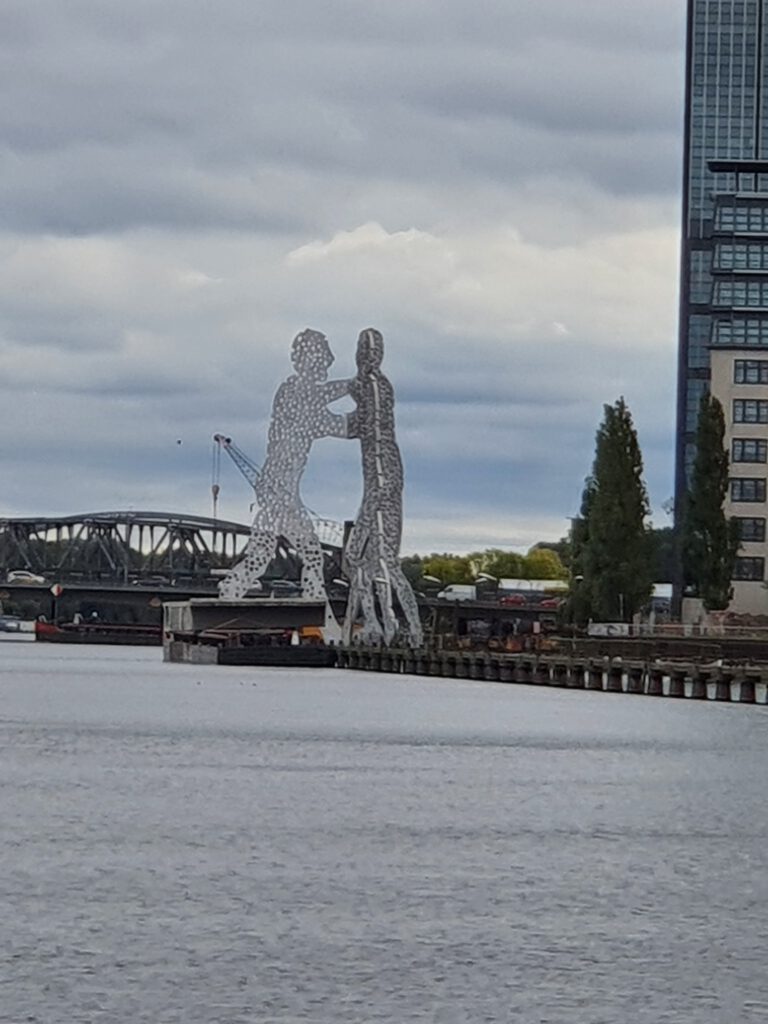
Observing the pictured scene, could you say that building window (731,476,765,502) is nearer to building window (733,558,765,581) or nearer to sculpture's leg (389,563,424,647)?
building window (733,558,765,581)

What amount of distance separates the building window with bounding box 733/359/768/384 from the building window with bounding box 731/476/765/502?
16.0 feet

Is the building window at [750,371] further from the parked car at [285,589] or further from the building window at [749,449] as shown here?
the parked car at [285,589]

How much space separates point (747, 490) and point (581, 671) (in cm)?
2706

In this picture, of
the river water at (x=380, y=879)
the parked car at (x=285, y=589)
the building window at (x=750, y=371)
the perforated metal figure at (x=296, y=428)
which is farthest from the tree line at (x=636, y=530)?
the parked car at (x=285, y=589)

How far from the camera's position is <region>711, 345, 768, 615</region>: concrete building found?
119125 millimetres

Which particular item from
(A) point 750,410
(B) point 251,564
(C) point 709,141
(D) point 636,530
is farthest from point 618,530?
(C) point 709,141

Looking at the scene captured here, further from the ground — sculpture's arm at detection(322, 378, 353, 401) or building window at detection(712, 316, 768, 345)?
building window at detection(712, 316, 768, 345)

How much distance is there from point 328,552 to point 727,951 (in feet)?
534

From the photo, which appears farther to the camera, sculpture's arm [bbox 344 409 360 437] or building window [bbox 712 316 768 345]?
building window [bbox 712 316 768 345]

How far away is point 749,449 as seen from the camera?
120 m

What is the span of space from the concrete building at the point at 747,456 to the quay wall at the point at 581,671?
1450cm

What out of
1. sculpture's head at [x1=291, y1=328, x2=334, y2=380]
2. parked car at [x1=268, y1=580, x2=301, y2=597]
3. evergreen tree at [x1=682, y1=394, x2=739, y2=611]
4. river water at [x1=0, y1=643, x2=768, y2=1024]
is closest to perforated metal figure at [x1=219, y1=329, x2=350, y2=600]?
sculpture's head at [x1=291, y1=328, x2=334, y2=380]

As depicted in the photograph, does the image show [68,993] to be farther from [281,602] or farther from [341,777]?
[281,602]

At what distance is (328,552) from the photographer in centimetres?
18950
